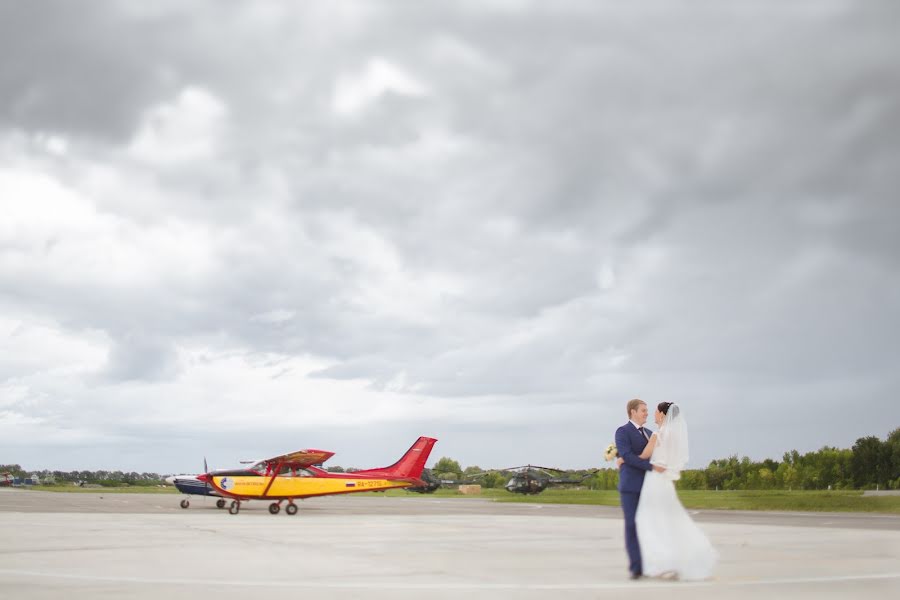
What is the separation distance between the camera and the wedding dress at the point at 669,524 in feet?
30.5

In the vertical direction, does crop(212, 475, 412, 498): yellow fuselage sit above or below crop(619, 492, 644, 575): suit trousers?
below

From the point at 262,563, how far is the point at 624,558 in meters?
5.44

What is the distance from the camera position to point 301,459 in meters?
32.7

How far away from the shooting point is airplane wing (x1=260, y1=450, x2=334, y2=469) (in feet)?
105

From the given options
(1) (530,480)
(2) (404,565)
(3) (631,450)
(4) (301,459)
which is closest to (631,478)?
(3) (631,450)

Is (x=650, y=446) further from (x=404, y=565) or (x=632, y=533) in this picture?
(x=404, y=565)

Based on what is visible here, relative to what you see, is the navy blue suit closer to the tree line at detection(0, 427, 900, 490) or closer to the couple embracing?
the couple embracing

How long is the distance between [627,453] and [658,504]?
26.9 inches

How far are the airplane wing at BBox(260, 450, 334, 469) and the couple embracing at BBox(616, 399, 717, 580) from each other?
2375cm

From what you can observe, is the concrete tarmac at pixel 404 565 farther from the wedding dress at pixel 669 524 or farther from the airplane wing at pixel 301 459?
the airplane wing at pixel 301 459

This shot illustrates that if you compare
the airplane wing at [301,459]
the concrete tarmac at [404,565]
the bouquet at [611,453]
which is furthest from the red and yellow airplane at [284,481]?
the bouquet at [611,453]

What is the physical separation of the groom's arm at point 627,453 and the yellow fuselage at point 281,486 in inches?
1003

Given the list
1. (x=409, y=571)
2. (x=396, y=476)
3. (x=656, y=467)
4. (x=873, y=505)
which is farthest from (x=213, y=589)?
(x=873, y=505)

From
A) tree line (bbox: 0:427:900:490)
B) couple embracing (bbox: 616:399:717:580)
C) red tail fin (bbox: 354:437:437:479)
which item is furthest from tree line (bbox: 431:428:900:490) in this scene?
couple embracing (bbox: 616:399:717:580)
